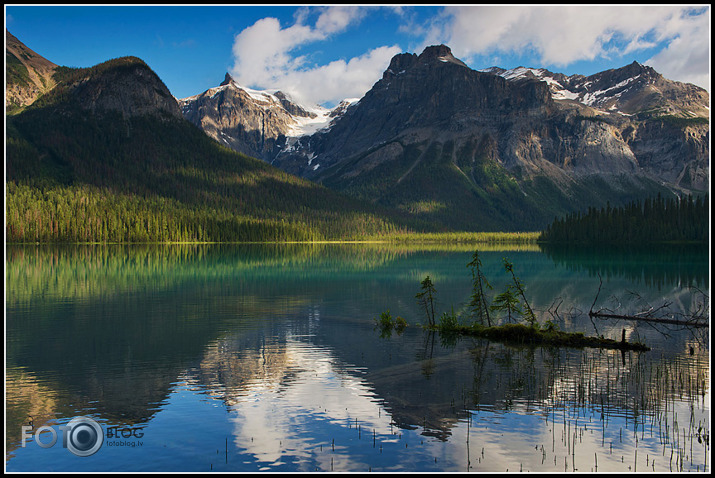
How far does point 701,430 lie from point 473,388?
9.09m

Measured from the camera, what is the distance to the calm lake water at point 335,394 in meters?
19.1

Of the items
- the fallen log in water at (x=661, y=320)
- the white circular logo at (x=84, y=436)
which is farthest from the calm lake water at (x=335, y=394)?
the fallen log in water at (x=661, y=320)

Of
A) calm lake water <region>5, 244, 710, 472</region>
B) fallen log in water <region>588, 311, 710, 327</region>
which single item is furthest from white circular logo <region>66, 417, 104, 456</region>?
fallen log in water <region>588, 311, 710, 327</region>

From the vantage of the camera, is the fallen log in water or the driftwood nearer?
the fallen log in water

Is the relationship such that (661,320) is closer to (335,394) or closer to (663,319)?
(663,319)

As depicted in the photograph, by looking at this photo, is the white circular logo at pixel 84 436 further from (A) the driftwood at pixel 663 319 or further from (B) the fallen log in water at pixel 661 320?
(A) the driftwood at pixel 663 319

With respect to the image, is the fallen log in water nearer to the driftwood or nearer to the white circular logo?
the driftwood

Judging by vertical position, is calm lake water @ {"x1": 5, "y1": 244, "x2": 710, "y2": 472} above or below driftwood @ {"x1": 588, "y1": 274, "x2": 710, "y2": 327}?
below

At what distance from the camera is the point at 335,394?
84.6 ft

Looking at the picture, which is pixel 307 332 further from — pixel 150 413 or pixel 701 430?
pixel 701 430

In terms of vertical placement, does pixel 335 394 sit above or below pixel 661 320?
below

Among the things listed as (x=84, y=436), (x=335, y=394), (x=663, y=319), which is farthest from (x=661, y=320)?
(x=84, y=436)

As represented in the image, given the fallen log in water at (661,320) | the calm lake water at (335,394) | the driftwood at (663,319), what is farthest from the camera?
the driftwood at (663,319)

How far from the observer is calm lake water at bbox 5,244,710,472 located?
1908 centimetres
